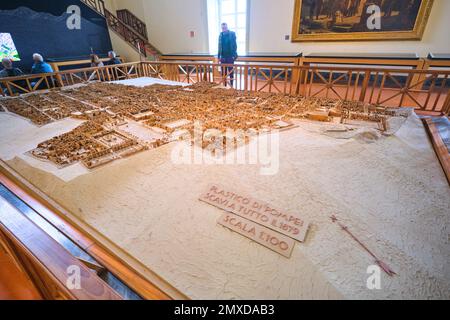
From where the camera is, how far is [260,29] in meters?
9.80

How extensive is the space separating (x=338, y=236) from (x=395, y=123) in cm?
315

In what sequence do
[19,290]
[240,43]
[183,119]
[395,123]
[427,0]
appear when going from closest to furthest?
1. [19,290]
2. [395,123]
3. [183,119]
4. [427,0]
5. [240,43]

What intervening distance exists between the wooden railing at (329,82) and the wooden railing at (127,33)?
3.56m

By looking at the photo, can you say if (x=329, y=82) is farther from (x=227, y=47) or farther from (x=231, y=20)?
(x=231, y=20)

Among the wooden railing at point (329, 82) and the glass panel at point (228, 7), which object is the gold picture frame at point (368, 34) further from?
the glass panel at point (228, 7)

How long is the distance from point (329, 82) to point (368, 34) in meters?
4.10

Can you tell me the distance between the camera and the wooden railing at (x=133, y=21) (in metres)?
13.6

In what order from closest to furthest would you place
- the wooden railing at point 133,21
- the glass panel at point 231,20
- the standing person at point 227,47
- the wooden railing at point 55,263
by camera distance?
1. the wooden railing at point 55,263
2. the standing person at point 227,47
3. the glass panel at point 231,20
4. the wooden railing at point 133,21

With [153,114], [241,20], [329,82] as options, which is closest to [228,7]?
[241,20]

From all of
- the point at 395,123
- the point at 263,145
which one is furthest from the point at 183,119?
the point at 395,123

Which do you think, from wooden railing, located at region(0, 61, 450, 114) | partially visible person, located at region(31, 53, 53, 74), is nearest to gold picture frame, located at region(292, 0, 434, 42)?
wooden railing, located at region(0, 61, 450, 114)

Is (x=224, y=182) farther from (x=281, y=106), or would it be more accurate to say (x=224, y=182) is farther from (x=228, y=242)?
(x=281, y=106)

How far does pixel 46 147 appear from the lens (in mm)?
3271

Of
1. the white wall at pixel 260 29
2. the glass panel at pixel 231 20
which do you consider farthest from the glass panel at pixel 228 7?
the white wall at pixel 260 29
